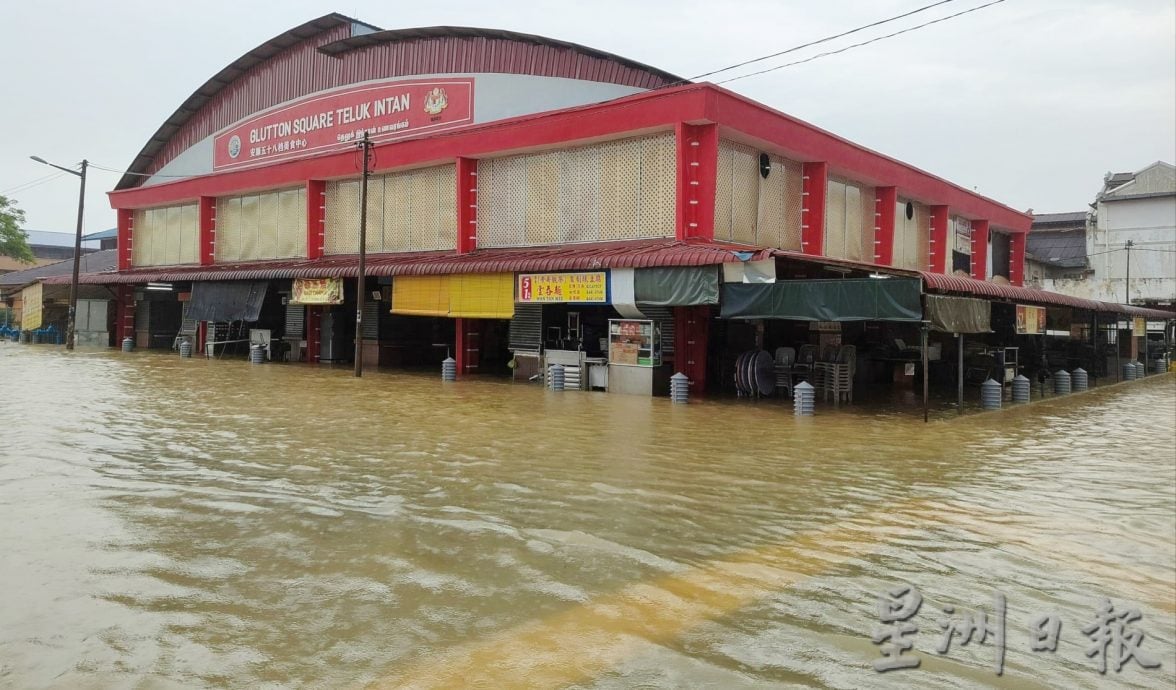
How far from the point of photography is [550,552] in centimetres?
623

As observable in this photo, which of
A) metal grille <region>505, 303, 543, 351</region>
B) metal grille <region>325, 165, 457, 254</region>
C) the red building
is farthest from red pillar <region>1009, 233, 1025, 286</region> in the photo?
metal grille <region>325, 165, 457, 254</region>

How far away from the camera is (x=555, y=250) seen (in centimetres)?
2183

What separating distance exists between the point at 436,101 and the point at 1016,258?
27583 mm

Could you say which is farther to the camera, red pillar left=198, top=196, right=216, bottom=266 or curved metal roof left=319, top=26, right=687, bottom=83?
red pillar left=198, top=196, right=216, bottom=266

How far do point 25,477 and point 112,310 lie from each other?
114ft

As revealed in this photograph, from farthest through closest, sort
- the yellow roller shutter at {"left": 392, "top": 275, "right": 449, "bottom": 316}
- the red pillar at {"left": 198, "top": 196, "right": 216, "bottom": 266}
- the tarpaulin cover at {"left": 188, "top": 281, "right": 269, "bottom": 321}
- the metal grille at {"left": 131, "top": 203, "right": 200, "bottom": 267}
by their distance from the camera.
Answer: the metal grille at {"left": 131, "top": 203, "right": 200, "bottom": 267}, the red pillar at {"left": 198, "top": 196, "right": 216, "bottom": 266}, the tarpaulin cover at {"left": 188, "top": 281, "right": 269, "bottom": 321}, the yellow roller shutter at {"left": 392, "top": 275, "right": 449, "bottom": 316}

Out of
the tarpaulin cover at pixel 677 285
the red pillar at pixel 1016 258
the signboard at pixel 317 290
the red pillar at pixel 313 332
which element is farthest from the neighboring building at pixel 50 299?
the red pillar at pixel 1016 258

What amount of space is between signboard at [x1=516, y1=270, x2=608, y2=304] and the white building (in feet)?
139

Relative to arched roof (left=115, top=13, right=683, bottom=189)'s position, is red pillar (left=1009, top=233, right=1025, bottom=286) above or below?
below

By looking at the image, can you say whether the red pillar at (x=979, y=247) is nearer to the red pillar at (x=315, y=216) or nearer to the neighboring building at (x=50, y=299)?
the red pillar at (x=315, y=216)

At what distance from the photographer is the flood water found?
430 cm

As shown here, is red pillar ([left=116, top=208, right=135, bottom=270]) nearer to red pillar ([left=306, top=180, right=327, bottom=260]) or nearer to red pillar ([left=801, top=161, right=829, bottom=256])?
red pillar ([left=306, top=180, right=327, bottom=260])

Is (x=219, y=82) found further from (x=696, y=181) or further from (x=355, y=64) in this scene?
(x=696, y=181)

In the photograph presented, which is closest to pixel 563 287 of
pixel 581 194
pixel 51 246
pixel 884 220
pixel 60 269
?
pixel 581 194
